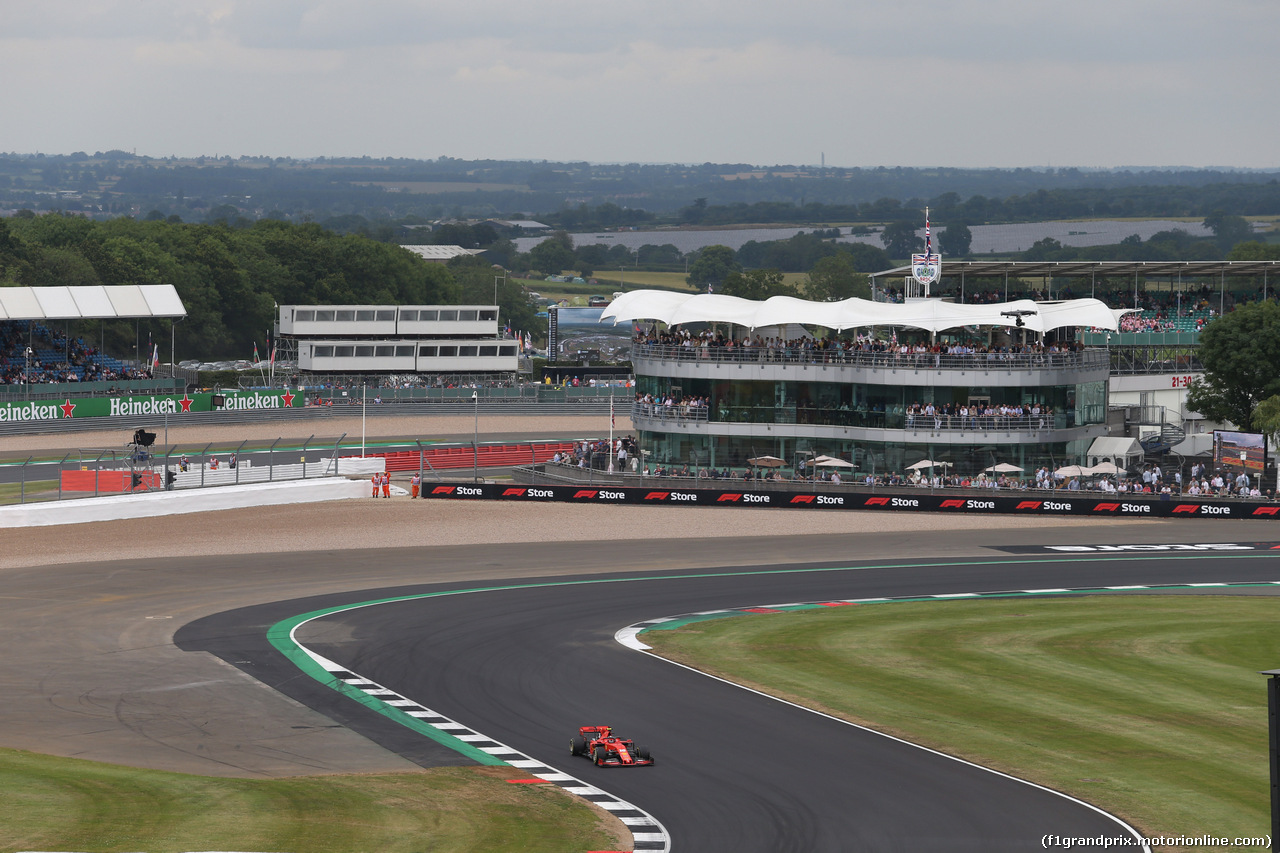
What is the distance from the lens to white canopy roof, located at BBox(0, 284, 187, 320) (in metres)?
91.5

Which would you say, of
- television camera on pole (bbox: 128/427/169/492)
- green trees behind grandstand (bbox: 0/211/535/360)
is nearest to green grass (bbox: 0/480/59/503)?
television camera on pole (bbox: 128/427/169/492)

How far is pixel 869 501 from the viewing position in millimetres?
62281

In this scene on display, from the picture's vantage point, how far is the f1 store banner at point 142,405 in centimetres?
8719

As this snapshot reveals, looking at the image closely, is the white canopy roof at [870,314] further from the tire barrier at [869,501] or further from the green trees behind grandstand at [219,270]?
the green trees behind grandstand at [219,270]

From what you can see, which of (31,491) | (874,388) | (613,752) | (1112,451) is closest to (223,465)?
(31,491)

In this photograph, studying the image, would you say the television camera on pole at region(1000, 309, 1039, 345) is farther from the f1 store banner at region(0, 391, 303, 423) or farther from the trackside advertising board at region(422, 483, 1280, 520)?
the f1 store banner at region(0, 391, 303, 423)

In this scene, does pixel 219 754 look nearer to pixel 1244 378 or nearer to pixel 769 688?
pixel 769 688

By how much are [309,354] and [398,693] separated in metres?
90.7

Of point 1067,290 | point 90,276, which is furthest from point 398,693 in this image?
point 90,276

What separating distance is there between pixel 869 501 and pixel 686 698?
3401 cm

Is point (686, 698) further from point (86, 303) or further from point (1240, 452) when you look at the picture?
point (86, 303)

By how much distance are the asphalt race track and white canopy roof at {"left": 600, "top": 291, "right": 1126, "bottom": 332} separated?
1870cm

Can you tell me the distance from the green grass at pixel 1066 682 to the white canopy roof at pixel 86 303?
66.6 m

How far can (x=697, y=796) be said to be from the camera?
22.3 m
